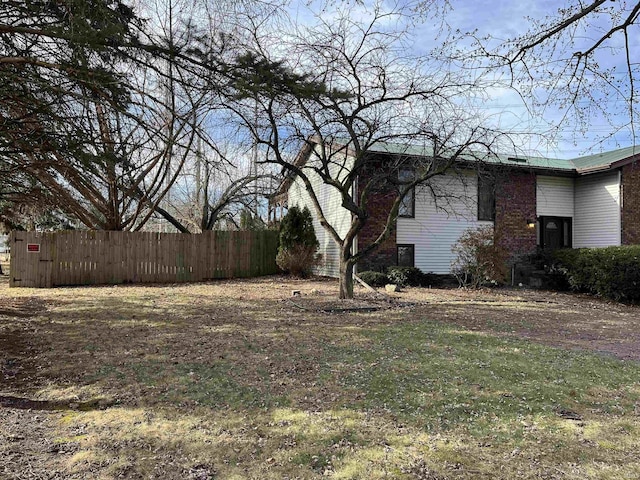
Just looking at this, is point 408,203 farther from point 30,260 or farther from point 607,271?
point 30,260

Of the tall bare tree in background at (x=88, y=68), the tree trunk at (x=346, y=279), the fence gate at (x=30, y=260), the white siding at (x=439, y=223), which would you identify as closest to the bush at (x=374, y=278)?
the white siding at (x=439, y=223)

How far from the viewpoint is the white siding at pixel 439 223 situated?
1426 cm

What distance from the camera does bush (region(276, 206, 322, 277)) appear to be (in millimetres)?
15273

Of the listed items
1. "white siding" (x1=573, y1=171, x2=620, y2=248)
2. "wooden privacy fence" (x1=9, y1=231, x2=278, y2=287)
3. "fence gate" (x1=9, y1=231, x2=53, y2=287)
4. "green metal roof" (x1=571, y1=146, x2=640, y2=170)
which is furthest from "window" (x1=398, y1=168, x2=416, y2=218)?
"fence gate" (x1=9, y1=231, x2=53, y2=287)

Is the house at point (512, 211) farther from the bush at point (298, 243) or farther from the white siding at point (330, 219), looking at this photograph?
the bush at point (298, 243)

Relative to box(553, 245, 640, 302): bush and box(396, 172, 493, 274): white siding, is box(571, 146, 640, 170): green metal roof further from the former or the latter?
box(396, 172, 493, 274): white siding

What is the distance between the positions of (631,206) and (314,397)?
14.9 m

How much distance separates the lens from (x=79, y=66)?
436cm

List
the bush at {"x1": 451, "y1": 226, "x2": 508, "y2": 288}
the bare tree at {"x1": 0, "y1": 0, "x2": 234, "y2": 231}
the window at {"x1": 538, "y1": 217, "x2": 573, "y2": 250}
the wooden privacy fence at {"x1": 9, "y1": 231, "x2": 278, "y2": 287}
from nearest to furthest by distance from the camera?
the bare tree at {"x1": 0, "y1": 0, "x2": 234, "y2": 231} < the wooden privacy fence at {"x1": 9, "y1": 231, "x2": 278, "y2": 287} < the bush at {"x1": 451, "y1": 226, "x2": 508, "y2": 288} < the window at {"x1": 538, "y1": 217, "x2": 573, "y2": 250}

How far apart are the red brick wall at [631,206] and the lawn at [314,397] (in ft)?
26.5

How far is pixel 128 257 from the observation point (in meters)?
13.8

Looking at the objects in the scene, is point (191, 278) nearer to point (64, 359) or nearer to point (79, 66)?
point (64, 359)

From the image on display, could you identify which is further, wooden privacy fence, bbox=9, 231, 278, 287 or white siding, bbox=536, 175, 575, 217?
white siding, bbox=536, 175, 575, 217

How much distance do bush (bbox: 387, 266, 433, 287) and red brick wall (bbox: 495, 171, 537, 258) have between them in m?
3.17
